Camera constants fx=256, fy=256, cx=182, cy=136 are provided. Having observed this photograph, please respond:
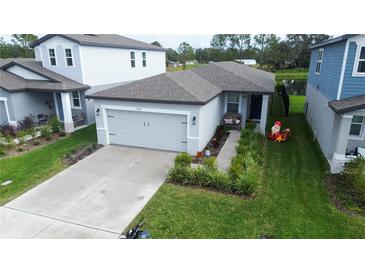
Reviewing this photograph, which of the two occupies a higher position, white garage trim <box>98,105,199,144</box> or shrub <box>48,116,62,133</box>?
white garage trim <box>98,105,199,144</box>

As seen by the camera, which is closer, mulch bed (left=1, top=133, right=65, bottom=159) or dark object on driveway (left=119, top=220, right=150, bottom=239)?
dark object on driveway (left=119, top=220, right=150, bottom=239)

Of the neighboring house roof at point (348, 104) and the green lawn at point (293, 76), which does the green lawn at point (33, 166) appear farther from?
the green lawn at point (293, 76)

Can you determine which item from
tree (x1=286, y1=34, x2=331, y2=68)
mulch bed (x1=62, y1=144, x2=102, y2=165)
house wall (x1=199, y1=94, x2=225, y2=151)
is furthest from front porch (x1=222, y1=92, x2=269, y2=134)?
tree (x1=286, y1=34, x2=331, y2=68)

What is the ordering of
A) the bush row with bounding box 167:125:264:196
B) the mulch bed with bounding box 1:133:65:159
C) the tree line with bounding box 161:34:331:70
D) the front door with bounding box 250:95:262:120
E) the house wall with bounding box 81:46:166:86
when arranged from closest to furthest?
the bush row with bounding box 167:125:264:196, the mulch bed with bounding box 1:133:65:159, the house wall with bounding box 81:46:166:86, the front door with bounding box 250:95:262:120, the tree line with bounding box 161:34:331:70

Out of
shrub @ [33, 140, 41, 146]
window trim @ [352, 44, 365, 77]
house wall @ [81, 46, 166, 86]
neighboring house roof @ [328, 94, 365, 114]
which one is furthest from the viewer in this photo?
house wall @ [81, 46, 166, 86]

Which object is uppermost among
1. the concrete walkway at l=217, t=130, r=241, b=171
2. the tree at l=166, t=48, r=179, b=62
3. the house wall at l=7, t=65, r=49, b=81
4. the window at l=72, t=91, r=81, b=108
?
the tree at l=166, t=48, r=179, b=62

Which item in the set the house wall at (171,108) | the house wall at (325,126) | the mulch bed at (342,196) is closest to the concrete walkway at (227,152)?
the house wall at (171,108)

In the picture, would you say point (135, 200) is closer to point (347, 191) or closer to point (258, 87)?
point (347, 191)

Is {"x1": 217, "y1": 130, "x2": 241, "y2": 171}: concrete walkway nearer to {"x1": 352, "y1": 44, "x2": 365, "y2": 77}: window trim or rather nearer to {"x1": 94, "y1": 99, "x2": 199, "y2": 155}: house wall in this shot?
{"x1": 94, "y1": 99, "x2": 199, "y2": 155}: house wall

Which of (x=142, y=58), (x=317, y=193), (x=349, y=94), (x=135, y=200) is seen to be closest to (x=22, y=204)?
(x=135, y=200)
